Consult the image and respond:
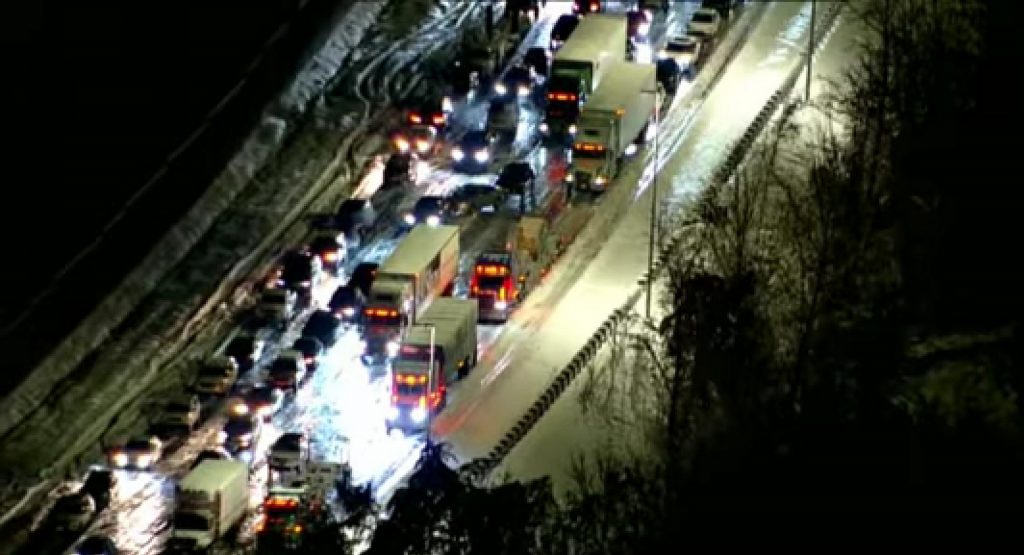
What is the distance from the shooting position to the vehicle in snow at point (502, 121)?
59.0 metres

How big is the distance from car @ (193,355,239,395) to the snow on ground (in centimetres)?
687

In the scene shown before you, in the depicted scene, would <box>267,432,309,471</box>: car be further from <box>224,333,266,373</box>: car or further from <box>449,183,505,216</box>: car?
<box>449,183,505,216</box>: car

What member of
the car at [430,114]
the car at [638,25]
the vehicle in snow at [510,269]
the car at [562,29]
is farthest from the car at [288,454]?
the car at [638,25]

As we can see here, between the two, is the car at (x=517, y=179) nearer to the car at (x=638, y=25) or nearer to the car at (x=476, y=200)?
the car at (x=476, y=200)

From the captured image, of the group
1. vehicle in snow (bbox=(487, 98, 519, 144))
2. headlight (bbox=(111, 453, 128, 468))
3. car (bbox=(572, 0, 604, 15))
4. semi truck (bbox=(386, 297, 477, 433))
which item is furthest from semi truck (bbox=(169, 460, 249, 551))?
car (bbox=(572, 0, 604, 15))

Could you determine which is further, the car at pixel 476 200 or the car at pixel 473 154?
the car at pixel 473 154

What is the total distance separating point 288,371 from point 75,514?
18.8ft

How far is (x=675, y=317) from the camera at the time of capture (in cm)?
4134

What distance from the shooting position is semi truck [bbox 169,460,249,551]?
43.0m

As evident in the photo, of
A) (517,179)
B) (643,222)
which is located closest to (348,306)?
(517,179)

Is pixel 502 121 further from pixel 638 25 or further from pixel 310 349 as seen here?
pixel 310 349

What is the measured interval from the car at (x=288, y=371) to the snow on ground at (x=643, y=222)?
5.55 meters

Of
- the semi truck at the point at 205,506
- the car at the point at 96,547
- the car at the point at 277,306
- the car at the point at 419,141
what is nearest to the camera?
the semi truck at the point at 205,506

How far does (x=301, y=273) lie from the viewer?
52.5 meters
